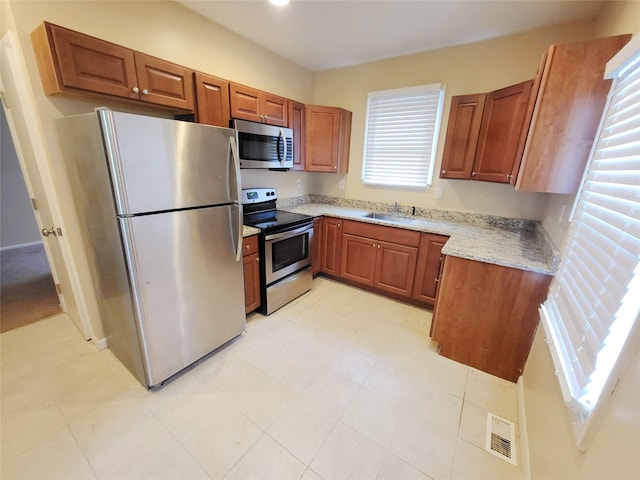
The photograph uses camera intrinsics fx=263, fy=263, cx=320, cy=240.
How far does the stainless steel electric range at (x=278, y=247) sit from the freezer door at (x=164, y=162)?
2.26 feet

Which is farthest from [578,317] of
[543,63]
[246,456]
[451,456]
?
[246,456]

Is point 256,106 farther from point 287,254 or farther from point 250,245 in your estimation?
point 287,254

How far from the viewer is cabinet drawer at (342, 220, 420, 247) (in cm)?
266

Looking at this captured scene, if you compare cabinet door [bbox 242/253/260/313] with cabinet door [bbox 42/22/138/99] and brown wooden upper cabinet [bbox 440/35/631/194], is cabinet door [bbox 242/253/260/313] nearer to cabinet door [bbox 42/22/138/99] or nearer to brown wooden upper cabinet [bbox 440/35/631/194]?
cabinet door [bbox 42/22/138/99]

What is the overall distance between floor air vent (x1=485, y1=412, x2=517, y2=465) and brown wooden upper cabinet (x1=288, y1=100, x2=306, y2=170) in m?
2.76

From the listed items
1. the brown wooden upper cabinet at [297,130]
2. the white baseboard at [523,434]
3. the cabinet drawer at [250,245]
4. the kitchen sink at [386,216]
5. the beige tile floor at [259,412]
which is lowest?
the beige tile floor at [259,412]

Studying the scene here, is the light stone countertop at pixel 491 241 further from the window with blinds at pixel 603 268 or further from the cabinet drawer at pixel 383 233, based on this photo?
the window with blinds at pixel 603 268

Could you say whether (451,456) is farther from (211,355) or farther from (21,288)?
(21,288)

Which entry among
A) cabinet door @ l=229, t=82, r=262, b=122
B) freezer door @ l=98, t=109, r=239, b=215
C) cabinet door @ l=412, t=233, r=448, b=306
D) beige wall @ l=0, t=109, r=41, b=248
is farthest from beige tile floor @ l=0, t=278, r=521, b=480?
beige wall @ l=0, t=109, r=41, b=248

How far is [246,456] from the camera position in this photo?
1372 millimetres

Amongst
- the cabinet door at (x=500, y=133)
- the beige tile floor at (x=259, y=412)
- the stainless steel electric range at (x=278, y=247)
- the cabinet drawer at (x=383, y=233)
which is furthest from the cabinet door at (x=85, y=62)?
the cabinet door at (x=500, y=133)

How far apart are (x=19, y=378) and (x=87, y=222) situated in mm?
1170

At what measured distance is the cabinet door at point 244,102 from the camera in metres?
2.32

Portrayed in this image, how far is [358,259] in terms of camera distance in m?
3.06
